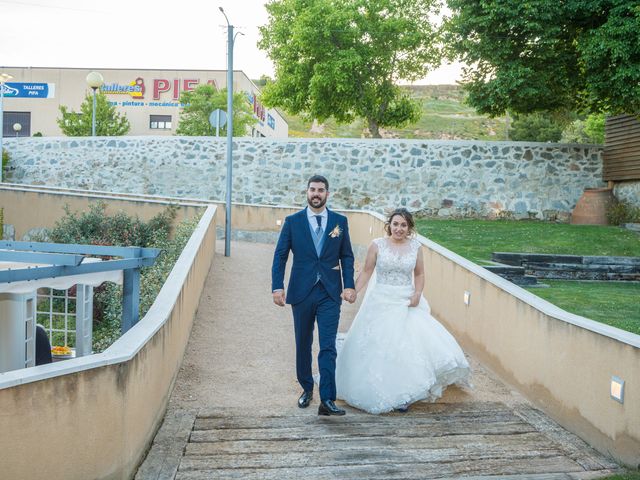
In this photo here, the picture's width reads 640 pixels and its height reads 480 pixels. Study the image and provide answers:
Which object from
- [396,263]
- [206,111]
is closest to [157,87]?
[206,111]

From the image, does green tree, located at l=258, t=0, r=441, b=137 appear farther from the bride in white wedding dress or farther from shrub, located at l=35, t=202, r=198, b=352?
the bride in white wedding dress

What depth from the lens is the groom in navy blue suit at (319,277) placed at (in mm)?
5676

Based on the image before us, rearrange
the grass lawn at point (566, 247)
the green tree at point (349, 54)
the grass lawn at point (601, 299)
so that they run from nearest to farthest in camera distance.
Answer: the grass lawn at point (601, 299) → the grass lawn at point (566, 247) → the green tree at point (349, 54)

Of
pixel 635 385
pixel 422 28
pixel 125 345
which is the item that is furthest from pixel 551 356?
pixel 422 28

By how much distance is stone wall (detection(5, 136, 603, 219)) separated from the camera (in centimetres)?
2045

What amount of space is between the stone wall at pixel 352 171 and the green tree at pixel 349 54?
16.5 feet

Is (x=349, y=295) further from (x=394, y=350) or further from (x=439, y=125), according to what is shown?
(x=439, y=125)

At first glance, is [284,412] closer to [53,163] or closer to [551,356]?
[551,356]

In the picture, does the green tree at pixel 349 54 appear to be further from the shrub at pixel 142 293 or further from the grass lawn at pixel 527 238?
the shrub at pixel 142 293

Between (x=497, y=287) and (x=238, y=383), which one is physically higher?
(x=497, y=287)

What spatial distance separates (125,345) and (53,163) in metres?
20.6

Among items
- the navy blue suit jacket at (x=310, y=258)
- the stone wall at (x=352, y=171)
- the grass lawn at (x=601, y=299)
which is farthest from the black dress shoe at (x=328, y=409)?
the stone wall at (x=352, y=171)

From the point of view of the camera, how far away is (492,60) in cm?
1839

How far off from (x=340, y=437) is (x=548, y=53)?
15353 mm
